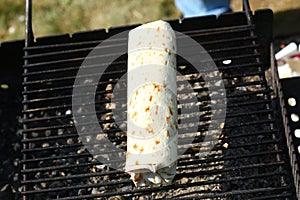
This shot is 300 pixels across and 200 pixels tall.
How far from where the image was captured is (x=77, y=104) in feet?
5.88

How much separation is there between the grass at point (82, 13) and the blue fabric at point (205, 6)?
7.3 inches

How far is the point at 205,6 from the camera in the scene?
2.41m

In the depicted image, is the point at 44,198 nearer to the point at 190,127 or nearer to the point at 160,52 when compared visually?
the point at 190,127

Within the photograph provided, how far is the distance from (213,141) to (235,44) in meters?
0.40

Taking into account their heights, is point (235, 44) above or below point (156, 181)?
above

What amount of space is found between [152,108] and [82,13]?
1.35 metres

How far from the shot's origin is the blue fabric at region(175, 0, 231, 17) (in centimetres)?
239

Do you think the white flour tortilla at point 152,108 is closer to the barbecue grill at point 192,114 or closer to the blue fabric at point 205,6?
the barbecue grill at point 192,114

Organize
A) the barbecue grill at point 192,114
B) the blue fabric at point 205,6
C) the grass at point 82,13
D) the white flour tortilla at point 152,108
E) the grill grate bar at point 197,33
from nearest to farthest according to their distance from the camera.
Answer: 1. the white flour tortilla at point 152,108
2. the barbecue grill at point 192,114
3. the grill grate bar at point 197,33
4. the blue fabric at point 205,6
5. the grass at point 82,13

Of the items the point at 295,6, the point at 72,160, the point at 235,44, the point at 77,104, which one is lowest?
the point at 72,160

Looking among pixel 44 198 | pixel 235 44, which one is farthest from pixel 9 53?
pixel 235 44

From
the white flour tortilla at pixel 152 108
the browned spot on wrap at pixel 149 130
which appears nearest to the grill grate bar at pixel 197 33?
the white flour tortilla at pixel 152 108

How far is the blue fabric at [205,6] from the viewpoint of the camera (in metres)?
2.39

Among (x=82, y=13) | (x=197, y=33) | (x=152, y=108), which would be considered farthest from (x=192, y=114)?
(x=82, y=13)
